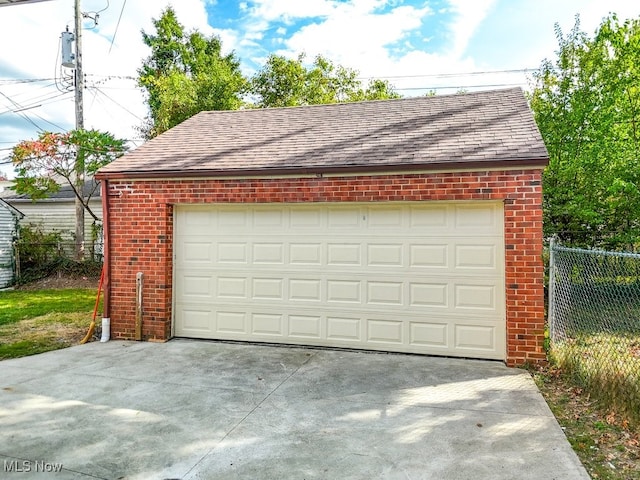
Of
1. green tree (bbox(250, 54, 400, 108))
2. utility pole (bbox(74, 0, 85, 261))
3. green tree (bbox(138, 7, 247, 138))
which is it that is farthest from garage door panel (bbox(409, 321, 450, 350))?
green tree (bbox(250, 54, 400, 108))

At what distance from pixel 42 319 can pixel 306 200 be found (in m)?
6.10

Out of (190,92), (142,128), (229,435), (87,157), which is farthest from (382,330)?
(142,128)

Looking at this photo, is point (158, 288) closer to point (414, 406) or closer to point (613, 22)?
point (414, 406)

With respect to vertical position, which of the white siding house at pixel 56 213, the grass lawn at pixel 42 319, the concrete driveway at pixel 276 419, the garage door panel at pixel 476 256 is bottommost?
the grass lawn at pixel 42 319

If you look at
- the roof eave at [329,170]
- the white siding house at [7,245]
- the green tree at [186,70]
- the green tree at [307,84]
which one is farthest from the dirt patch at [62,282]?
the green tree at [307,84]

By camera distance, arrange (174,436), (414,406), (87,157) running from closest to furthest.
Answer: (174,436) < (414,406) < (87,157)

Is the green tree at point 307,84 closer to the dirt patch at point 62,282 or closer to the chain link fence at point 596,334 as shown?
the dirt patch at point 62,282

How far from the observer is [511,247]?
17.4 ft

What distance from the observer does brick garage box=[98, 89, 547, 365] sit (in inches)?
213

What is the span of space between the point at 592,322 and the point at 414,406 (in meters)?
4.36

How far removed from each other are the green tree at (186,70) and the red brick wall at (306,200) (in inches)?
477

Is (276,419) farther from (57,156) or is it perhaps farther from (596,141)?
(57,156)

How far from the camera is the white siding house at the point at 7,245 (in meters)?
13.0

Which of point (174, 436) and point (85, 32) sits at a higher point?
point (85, 32)
